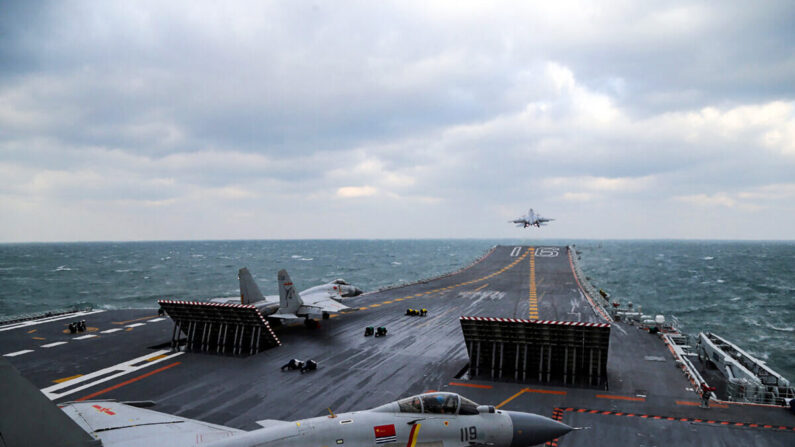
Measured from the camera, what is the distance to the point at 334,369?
2175 centimetres

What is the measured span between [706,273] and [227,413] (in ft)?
407

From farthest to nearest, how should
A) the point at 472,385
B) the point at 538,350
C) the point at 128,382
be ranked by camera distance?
1. the point at 538,350
2. the point at 128,382
3. the point at 472,385

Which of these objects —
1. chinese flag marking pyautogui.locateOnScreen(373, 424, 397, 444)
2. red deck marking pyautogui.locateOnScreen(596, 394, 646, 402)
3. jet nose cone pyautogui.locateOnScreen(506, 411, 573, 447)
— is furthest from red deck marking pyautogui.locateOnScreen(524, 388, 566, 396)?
chinese flag marking pyautogui.locateOnScreen(373, 424, 397, 444)

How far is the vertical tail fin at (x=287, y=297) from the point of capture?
30.5m

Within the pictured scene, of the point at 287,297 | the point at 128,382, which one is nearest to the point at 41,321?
the point at 287,297

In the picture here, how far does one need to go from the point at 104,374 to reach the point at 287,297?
12080 millimetres

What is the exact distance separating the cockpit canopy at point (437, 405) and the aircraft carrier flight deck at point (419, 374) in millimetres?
5720

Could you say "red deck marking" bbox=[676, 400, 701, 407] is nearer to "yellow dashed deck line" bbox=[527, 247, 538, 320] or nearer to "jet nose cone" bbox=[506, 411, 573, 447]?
"jet nose cone" bbox=[506, 411, 573, 447]

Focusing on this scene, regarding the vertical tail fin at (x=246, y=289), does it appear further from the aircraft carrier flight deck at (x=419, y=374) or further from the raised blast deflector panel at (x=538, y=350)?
the raised blast deflector panel at (x=538, y=350)

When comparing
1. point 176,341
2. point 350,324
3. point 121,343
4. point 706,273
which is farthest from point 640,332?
point 706,273

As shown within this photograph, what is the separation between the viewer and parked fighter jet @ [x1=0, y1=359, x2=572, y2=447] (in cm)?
869

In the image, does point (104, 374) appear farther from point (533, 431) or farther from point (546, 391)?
point (546, 391)

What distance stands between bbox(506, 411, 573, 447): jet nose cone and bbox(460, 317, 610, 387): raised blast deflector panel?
28.8 feet

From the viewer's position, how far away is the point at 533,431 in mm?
11328
